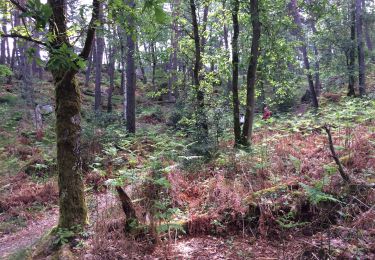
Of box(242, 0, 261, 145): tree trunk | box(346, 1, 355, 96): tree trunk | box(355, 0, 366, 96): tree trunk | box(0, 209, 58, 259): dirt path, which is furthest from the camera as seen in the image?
box(346, 1, 355, 96): tree trunk

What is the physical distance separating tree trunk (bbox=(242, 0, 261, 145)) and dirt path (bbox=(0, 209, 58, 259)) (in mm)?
5490

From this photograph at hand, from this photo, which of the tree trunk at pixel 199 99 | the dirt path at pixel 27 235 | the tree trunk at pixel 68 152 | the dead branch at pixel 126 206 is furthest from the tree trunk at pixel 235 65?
the tree trunk at pixel 68 152

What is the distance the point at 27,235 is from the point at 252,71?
22.7 feet

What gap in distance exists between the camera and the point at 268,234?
501 cm

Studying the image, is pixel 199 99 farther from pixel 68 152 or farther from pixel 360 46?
pixel 360 46

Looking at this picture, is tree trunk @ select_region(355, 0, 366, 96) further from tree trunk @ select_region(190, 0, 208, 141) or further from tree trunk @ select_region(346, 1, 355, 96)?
tree trunk @ select_region(190, 0, 208, 141)

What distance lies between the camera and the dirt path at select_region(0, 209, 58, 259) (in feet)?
19.9

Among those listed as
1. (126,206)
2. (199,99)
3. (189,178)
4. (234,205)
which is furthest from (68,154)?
(199,99)

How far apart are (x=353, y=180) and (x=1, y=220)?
297 inches

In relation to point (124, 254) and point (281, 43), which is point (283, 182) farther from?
point (281, 43)

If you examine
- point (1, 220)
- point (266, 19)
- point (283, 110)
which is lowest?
point (1, 220)

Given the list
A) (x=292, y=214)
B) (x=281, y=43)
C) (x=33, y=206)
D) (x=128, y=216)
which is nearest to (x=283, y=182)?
(x=292, y=214)

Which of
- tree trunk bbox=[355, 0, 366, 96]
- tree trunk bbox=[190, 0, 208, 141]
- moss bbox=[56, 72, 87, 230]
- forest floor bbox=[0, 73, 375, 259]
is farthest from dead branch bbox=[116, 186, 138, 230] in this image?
tree trunk bbox=[355, 0, 366, 96]

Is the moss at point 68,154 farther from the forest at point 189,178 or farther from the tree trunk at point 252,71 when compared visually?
the tree trunk at point 252,71
